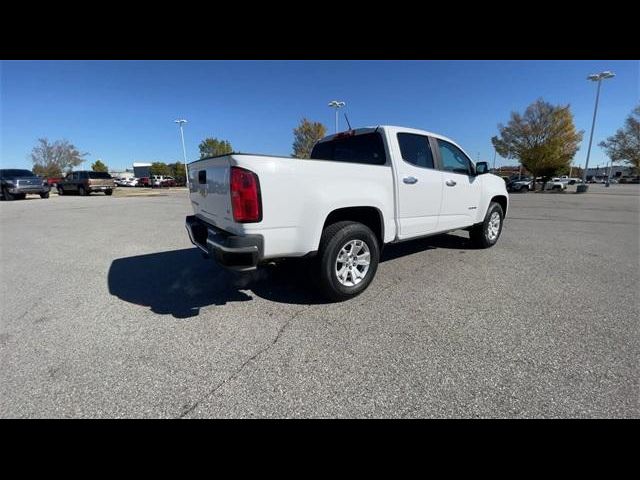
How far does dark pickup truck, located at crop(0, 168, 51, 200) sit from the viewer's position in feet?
57.3

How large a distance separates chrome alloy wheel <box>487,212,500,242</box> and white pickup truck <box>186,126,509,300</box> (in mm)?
1009

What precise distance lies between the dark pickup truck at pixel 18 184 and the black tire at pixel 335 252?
75.0ft

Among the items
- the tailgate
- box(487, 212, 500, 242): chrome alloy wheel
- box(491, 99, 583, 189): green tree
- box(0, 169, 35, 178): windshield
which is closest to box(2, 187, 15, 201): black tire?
box(0, 169, 35, 178): windshield

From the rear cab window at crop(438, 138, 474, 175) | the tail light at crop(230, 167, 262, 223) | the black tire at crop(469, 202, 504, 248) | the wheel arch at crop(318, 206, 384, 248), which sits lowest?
the black tire at crop(469, 202, 504, 248)

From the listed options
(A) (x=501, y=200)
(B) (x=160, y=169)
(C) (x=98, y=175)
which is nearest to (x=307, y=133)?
(C) (x=98, y=175)

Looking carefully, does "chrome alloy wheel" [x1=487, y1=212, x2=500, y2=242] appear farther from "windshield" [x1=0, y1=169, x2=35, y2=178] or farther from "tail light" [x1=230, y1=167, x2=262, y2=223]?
"windshield" [x1=0, y1=169, x2=35, y2=178]

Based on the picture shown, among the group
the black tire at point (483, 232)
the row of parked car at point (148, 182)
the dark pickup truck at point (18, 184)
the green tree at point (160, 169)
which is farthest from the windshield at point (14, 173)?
the green tree at point (160, 169)

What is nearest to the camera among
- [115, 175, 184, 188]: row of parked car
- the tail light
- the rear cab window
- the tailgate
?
the tail light

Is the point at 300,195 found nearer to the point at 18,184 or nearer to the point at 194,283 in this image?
the point at 194,283

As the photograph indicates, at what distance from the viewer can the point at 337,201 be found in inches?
125

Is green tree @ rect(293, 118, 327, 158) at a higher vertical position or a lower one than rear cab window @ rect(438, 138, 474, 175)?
higher

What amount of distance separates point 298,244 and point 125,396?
179 cm
